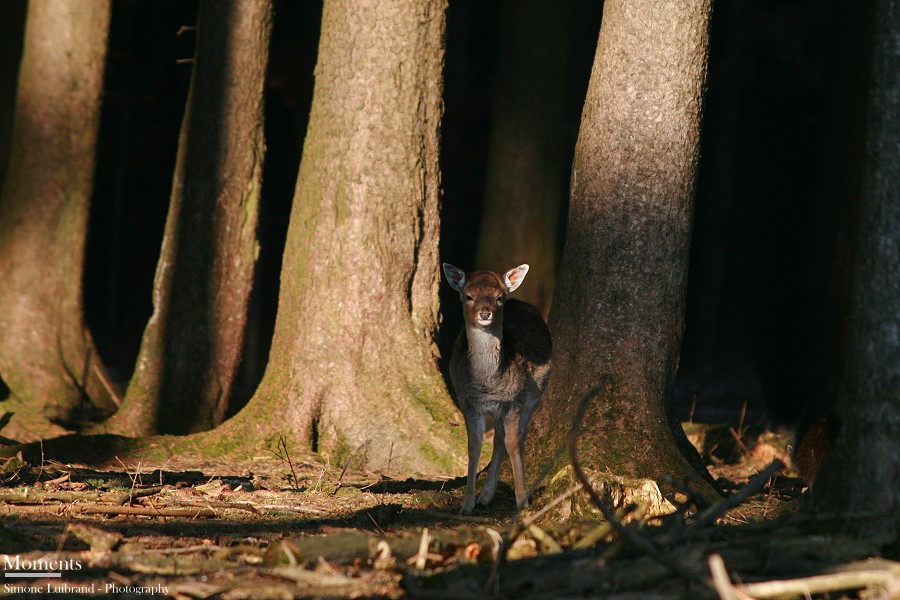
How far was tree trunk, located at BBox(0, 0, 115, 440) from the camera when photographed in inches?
505

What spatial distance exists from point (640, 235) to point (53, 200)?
778cm

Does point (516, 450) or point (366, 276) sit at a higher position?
point (366, 276)

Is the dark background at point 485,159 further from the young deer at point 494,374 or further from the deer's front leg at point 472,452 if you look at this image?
the deer's front leg at point 472,452

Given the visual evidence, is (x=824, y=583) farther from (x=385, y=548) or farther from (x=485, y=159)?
(x=485, y=159)

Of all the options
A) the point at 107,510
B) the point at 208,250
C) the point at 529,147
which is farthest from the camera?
the point at 529,147

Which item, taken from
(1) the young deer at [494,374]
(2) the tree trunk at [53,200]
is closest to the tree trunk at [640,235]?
(1) the young deer at [494,374]

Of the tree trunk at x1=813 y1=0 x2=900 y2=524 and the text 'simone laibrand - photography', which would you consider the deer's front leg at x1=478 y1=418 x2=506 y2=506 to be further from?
the text 'simone laibrand - photography'

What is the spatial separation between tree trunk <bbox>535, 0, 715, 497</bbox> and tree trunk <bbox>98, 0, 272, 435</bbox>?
4840mm

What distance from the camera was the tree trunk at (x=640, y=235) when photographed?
7.99 m

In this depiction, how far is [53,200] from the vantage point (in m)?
13.1

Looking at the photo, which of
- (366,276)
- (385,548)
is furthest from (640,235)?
(385,548)

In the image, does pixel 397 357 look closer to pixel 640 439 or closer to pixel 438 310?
pixel 438 310

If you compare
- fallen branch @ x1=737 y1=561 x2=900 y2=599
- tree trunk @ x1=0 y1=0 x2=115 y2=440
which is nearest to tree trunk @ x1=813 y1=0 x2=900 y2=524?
fallen branch @ x1=737 y1=561 x2=900 y2=599

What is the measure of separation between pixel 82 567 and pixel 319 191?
16.2ft
